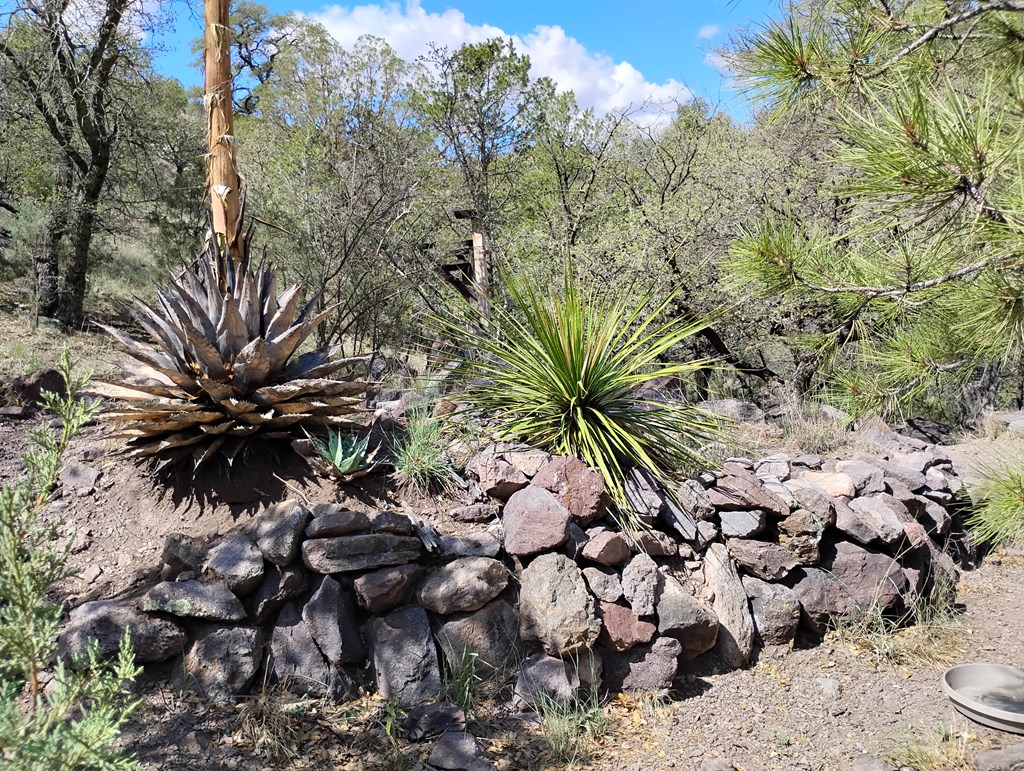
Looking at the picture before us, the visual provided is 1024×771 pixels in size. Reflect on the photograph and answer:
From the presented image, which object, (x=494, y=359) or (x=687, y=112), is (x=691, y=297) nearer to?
(x=687, y=112)

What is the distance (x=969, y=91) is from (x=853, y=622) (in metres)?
3.07

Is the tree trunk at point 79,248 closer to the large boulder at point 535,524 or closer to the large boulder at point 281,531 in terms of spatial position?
the large boulder at point 281,531

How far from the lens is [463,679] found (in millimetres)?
3311

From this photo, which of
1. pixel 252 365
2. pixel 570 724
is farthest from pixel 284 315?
pixel 570 724

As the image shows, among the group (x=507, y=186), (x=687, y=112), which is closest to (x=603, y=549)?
(x=507, y=186)

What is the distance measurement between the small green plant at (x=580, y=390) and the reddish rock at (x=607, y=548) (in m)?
0.34

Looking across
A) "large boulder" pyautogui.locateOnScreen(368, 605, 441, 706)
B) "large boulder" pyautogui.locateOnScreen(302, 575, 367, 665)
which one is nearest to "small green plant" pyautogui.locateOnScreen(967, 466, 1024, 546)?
"large boulder" pyautogui.locateOnScreen(368, 605, 441, 706)

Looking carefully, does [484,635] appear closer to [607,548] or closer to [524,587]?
[524,587]

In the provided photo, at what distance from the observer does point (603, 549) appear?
3.70 metres

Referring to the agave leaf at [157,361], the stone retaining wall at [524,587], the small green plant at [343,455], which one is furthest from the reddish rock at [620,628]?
the agave leaf at [157,361]

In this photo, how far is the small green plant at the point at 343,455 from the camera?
370 cm

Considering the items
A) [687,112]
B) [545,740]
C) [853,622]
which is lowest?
[545,740]

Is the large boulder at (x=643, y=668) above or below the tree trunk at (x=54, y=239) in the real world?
below

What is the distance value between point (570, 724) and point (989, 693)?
7.32 ft
